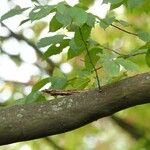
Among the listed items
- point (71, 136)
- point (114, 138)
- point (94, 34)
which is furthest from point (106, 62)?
point (114, 138)

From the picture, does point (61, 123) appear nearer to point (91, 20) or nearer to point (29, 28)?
point (91, 20)

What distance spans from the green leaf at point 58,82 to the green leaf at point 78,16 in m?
0.29

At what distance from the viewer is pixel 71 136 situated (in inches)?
180

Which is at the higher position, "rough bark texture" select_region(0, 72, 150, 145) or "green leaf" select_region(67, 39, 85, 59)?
"green leaf" select_region(67, 39, 85, 59)

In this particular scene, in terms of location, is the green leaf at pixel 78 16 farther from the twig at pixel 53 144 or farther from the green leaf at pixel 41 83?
the twig at pixel 53 144

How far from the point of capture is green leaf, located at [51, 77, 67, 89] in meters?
1.62

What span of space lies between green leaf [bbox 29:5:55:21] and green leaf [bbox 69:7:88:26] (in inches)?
2.3

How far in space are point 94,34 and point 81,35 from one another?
2.68 m

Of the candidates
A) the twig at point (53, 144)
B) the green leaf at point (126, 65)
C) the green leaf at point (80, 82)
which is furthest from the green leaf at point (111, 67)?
the twig at point (53, 144)

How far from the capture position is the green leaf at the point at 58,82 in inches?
63.9

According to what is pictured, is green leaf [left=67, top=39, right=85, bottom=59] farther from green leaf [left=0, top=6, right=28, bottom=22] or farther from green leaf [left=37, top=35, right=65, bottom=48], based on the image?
green leaf [left=0, top=6, right=28, bottom=22]

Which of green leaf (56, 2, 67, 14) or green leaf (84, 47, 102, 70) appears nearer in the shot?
green leaf (56, 2, 67, 14)

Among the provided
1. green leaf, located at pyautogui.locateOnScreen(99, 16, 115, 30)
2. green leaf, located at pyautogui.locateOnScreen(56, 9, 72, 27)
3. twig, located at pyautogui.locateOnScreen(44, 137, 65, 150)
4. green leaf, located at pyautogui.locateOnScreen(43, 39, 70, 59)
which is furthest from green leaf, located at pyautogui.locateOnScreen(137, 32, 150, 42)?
twig, located at pyautogui.locateOnScreen(44, 137, 65, 150)

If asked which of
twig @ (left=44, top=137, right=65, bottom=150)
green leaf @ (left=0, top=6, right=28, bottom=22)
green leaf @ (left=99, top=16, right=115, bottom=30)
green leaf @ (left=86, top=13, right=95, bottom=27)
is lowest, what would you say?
twig @ (left=44, top=137, right=65, bottom=150)
